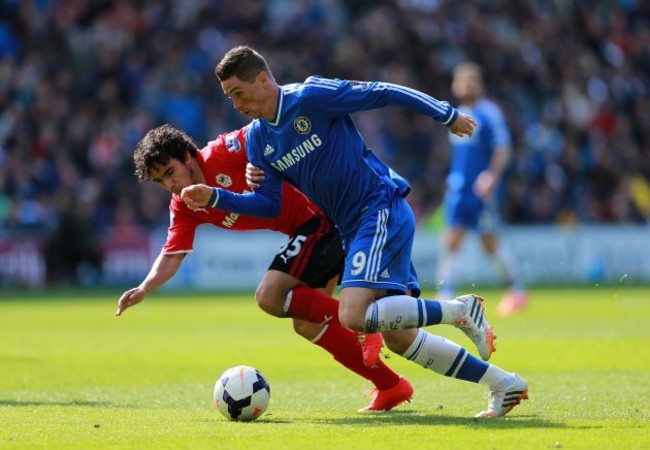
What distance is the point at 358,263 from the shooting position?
7172 millimetres

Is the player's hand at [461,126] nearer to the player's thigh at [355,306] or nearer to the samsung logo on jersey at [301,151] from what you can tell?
the samsung logo on jersey at [301,151]

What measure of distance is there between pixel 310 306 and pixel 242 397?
85 cm

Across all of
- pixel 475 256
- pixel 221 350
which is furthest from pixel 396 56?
pixel 221 350

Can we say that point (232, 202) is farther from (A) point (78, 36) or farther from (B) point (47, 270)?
(A) point (78, 36)

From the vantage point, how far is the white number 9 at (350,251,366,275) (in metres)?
7.16

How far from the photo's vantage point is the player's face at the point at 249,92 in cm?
723

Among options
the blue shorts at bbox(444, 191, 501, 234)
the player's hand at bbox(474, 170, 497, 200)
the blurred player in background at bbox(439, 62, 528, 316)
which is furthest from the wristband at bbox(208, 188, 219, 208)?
the blue shorts at bbox(444, 191, 501, 234)

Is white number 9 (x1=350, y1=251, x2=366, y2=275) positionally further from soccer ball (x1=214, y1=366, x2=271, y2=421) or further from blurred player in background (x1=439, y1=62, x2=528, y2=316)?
blurred player in background (x1=439, y1=62, x2=528, y2=316)

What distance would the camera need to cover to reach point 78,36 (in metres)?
24.7

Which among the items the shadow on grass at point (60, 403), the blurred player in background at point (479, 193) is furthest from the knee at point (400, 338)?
the blurred player in background at point (479, 193)

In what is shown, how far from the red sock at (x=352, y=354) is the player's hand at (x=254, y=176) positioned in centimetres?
109

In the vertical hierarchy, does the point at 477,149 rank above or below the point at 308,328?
above

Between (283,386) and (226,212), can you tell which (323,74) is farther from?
(226,212)

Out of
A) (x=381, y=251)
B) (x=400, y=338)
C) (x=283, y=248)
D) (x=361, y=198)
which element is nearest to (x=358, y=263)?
(x=381, y=251)
